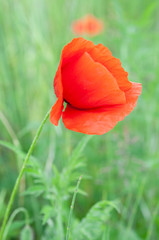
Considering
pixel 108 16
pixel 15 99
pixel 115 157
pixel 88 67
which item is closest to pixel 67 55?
pixel 88 67

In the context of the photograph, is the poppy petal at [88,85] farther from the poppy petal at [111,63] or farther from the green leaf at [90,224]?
the green leaf at [90,224]

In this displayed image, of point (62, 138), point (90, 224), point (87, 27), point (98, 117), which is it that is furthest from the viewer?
point (87, 27)

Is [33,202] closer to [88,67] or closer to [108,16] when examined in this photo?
[88,67]

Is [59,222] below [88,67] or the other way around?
below

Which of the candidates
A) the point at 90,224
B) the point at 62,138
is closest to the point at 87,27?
the point at 62,138

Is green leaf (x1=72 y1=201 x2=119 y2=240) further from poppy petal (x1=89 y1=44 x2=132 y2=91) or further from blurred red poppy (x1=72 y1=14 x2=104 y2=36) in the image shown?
blurred red poppy (x1=72 y1=14 x2=104 y2=36)

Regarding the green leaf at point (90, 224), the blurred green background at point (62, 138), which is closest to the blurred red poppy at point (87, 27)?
the blurred green background at point (62, 138)

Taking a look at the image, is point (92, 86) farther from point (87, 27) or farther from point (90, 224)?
point (87, 27)

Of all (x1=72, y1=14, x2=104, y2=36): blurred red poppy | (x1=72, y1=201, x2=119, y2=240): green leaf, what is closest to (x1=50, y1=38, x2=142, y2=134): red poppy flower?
(x1=72, y1=201, x2=119, y2=240): green leaf
